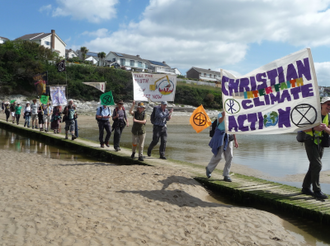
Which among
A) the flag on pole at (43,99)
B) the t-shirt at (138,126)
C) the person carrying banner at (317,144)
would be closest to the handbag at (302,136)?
the person carrying banner at (317,144)

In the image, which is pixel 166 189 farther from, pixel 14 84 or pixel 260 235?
pixel 14 84

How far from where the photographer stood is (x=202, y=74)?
4279 inches

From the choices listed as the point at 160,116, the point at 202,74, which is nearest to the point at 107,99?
the point at 160,116

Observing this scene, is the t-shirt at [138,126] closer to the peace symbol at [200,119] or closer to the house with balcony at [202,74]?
the peace symbol at [200,119]

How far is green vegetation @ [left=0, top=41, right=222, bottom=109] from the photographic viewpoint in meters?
45.2

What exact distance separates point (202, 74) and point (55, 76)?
225 ft

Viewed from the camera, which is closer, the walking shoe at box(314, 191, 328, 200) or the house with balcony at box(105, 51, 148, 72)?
the walking shoe at box(314, 191, 328, 200)

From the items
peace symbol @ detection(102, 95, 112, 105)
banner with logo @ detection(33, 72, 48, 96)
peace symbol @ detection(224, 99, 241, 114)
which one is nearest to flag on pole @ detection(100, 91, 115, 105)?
peace symbol @ detection(102, 95, 112, 105)

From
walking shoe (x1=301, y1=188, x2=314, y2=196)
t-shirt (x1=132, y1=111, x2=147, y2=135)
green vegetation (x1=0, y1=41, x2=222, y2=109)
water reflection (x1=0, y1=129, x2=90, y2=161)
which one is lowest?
walking shoe (x1=301, y1=188, x2=314, y2=196)

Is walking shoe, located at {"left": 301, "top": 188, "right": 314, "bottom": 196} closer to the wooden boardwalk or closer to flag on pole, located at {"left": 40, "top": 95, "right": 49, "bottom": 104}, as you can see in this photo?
the wooden boardwalk

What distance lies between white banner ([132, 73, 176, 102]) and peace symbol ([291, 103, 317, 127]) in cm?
429

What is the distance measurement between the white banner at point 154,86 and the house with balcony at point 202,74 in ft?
326

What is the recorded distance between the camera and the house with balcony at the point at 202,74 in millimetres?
107438

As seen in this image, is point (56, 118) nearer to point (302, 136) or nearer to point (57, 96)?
point (57, 96)
